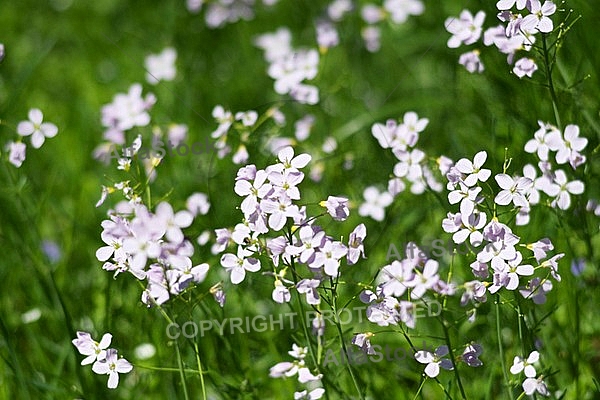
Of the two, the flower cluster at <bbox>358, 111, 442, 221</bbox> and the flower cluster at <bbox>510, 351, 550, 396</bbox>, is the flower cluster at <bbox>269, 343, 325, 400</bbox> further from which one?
the flower cluster at <bbox>358, 111, 442, 221</bbox>

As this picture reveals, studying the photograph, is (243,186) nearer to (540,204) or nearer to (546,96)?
(540,204)

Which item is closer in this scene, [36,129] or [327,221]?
[36,129]

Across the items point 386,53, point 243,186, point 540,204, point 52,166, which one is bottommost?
point 52,166

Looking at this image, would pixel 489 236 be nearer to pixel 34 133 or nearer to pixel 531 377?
pixel 531 377

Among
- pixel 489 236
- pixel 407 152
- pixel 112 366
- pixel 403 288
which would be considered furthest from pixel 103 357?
pixel 407 152

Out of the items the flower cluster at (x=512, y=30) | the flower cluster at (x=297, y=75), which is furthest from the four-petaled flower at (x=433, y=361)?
the flower cluster at (x=297, y=75)

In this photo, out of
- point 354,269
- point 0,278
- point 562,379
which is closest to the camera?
point 562,379

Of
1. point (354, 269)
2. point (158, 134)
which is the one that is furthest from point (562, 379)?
point (158, 134)

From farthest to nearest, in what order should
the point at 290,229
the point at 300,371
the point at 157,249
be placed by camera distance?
1. the point at 300,371
2. the point at 290,229
3. the point at 157,249
